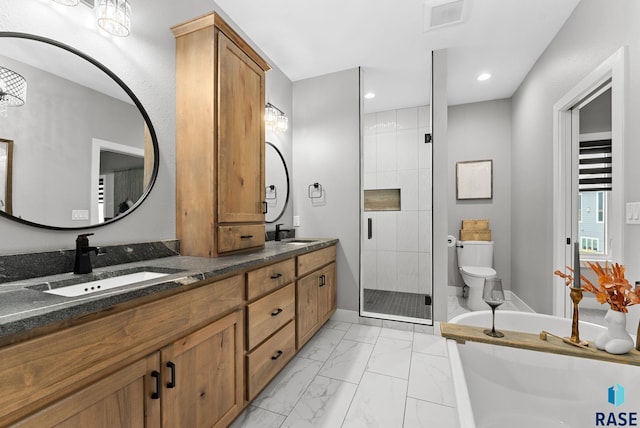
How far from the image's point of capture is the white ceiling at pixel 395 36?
2133 mm

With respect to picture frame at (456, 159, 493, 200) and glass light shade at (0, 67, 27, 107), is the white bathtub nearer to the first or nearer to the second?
glass light shade at (0, 67, 27, 107)

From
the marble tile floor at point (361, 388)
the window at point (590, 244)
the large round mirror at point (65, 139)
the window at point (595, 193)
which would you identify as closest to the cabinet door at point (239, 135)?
the large round mirror at point (65, 139)

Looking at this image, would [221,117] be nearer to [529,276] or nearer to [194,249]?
[194,249]

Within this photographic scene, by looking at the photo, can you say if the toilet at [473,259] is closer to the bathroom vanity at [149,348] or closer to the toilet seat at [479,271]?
the toilet seat at [479,271]

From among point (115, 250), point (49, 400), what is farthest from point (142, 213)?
point (49, 400)

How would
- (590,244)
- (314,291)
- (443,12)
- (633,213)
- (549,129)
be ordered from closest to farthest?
(633,213)
(443,12)
(314,291)
(549,129)
(590,244)

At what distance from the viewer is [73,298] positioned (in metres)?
0.78

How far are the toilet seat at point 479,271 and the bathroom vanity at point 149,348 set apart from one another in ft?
8.01

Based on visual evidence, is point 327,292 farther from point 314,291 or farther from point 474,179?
point 474,179

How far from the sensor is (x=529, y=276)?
121 inches

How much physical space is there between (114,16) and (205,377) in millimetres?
1747

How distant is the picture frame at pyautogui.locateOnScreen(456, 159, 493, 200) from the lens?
3.75 m

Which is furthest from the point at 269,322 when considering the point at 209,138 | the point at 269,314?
the point at 209,138

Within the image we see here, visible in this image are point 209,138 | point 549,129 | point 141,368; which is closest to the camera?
A: point 141,368
